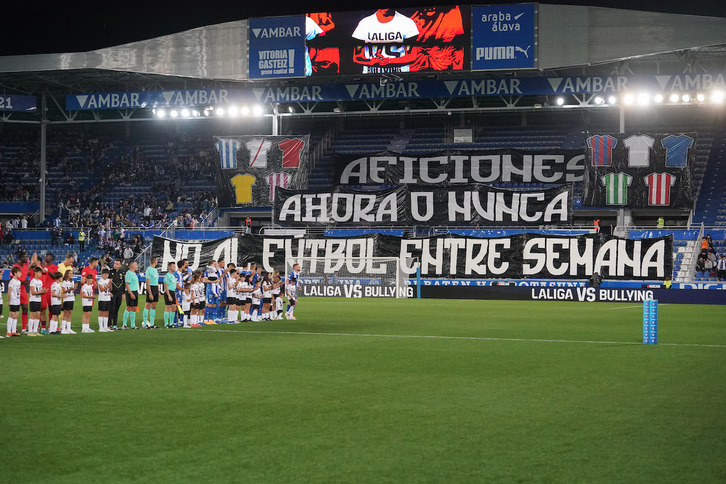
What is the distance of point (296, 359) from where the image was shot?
14.8m

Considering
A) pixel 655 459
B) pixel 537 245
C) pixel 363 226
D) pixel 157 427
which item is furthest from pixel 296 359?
pixel 363 226

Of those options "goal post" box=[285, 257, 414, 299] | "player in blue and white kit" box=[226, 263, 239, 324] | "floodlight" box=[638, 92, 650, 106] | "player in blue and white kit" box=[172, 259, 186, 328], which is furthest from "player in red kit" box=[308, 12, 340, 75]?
"player in blue and white kit" box=[172, 259, 186, 328]

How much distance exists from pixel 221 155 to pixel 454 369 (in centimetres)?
3309

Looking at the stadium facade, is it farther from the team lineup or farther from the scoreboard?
the team lineup

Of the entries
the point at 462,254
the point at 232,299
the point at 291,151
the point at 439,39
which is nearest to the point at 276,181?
the point at 291,151

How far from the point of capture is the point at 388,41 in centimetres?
3944

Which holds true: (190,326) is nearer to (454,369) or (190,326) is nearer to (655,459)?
(454,369)

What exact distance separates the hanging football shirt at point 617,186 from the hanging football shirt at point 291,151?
1459 centimetres

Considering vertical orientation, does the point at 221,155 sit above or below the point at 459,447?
above

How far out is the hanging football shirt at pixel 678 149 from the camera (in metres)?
40.4

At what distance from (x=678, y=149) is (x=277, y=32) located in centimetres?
1916

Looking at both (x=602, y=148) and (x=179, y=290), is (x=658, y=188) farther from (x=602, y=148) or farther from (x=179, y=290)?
(x=179, y=290)

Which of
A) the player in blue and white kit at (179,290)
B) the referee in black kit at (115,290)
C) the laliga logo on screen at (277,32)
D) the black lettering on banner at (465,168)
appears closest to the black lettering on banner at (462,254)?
the black lettering on banner at (465,168)

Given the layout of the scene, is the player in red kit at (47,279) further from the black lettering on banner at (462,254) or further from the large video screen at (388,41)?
the large video screen at (388,41)
